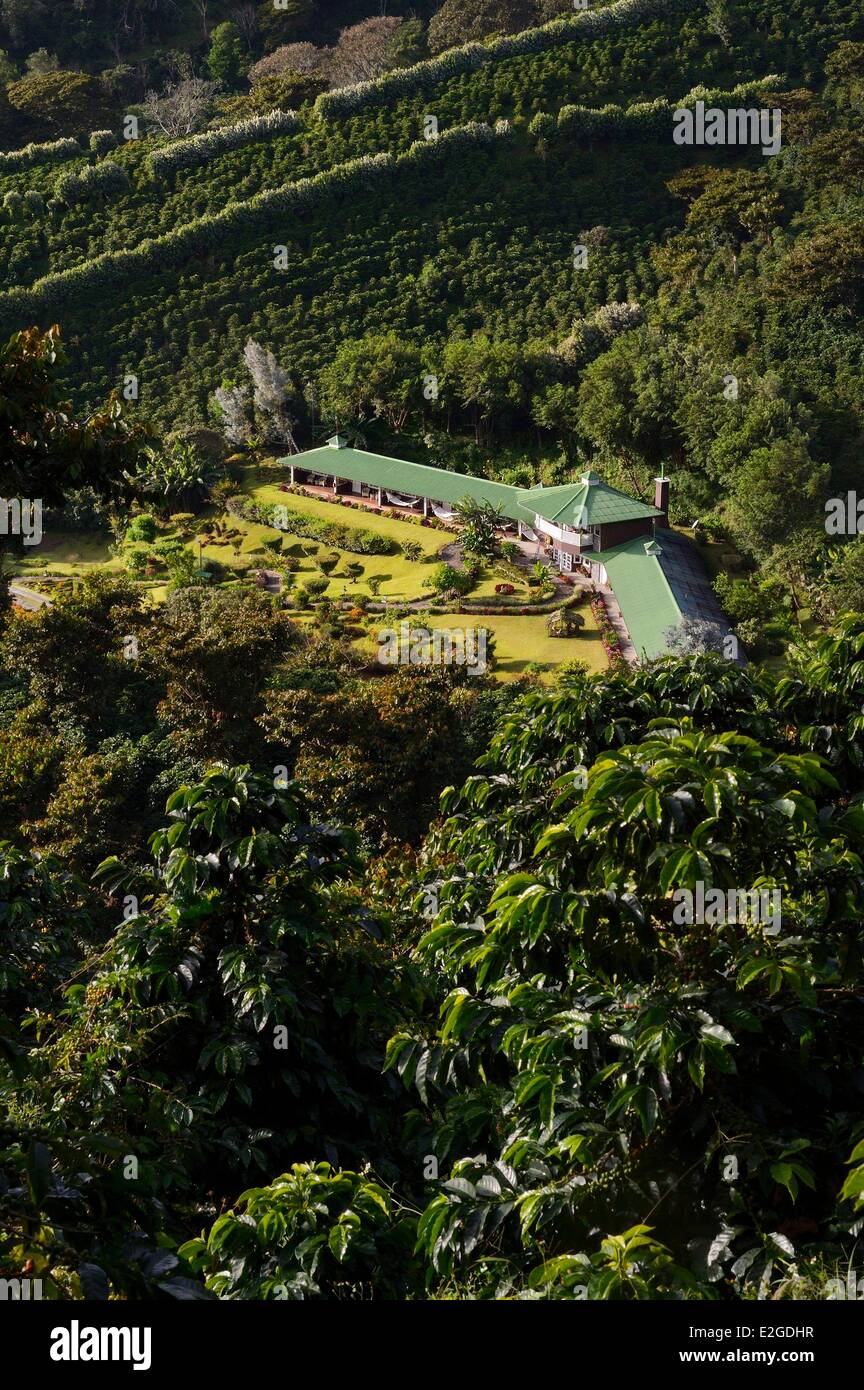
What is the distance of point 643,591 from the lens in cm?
3359

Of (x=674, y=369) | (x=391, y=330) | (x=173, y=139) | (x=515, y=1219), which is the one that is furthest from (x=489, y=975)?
(x=173, y=139)

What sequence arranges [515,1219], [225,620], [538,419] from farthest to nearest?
[538,419]
[225,620]
[515,1219]

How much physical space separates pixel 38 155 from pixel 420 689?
49.1 meters

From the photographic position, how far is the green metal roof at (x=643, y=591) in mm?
31439

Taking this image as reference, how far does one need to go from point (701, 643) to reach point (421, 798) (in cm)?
870

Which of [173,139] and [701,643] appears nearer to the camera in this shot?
[701,643]

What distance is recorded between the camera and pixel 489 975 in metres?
7.81

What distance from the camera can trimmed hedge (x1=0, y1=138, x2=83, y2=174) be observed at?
206ft

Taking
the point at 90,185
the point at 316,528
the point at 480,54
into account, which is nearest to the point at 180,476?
the point at 316,528

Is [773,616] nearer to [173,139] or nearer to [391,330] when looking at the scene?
[391,330]

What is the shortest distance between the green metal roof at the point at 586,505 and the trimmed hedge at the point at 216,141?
31.1 metres

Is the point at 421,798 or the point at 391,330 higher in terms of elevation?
the point at 391,330

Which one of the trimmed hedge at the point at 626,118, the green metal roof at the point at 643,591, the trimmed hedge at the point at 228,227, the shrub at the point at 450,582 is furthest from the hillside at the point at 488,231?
the shrub at the point at 450,582

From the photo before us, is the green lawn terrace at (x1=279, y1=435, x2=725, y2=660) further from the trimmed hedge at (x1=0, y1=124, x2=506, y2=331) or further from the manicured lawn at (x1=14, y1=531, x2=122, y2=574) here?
the trimmed hedge at (x1=0, y1=124, x2=506, y2=331)
